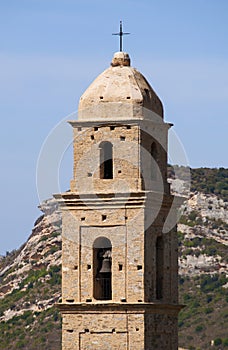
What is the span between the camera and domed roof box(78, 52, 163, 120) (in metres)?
52.1

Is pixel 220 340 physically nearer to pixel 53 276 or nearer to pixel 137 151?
pixel 53 276

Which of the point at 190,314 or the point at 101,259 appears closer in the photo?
the point at 101,259

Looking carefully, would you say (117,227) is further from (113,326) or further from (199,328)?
(199,328)

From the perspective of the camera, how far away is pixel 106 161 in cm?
5247

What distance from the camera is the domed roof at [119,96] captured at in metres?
52.1

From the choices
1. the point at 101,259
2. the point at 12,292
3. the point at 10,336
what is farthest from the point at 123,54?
the point at 12,292

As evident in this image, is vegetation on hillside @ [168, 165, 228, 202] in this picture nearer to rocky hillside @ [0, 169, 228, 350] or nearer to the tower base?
→ rocky hillside @ [0, 169, 228, 350]

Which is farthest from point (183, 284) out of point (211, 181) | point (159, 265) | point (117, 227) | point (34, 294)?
point (117, 227)

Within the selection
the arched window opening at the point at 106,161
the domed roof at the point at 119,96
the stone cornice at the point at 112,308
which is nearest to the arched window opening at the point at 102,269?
the stone cornice at the point at 112,308

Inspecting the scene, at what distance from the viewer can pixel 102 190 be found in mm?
51969

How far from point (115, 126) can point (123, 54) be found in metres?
2.50

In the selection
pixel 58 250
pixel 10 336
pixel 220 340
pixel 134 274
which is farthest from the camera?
pixel 58 250

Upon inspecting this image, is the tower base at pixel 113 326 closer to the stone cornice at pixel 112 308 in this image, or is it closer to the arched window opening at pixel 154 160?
the stone cornice at pixel 112 308

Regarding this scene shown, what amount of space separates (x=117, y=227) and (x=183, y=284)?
152 feet
